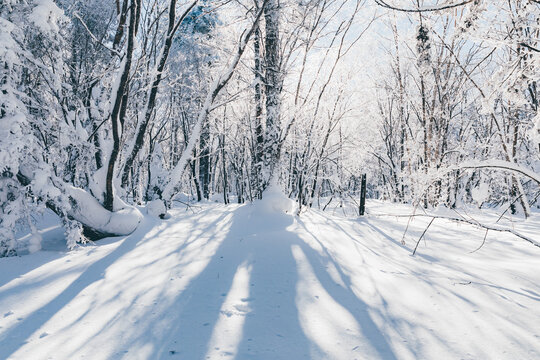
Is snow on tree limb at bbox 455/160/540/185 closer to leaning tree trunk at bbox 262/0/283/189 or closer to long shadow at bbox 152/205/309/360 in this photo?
long shadow at bbox 152/205/309/360

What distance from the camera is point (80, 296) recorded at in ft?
8.31

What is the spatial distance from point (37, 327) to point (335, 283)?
7.74 feet

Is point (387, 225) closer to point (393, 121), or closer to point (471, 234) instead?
point (471, 234)

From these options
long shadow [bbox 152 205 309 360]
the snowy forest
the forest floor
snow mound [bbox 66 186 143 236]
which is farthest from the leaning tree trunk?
snow mound [bbox 66 186 143 236]

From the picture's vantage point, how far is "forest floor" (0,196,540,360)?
1.87 metres

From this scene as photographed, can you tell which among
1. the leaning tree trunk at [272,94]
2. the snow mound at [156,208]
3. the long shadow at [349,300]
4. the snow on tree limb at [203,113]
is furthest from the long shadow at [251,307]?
the leaning tree trunk at [272,94]

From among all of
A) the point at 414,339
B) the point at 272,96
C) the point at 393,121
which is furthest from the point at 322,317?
the point at 393,121

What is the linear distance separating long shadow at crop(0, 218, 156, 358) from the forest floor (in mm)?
11

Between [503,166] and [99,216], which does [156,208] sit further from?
[503,166]

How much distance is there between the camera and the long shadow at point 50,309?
1.86m

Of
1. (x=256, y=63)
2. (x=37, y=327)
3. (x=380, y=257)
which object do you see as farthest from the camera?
(x=256, y=63)

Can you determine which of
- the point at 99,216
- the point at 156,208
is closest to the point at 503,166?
the point at 99,216

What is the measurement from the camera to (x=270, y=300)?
99.5 inches

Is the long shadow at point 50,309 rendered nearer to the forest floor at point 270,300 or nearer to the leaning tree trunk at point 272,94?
the forest floor at point 270,300
